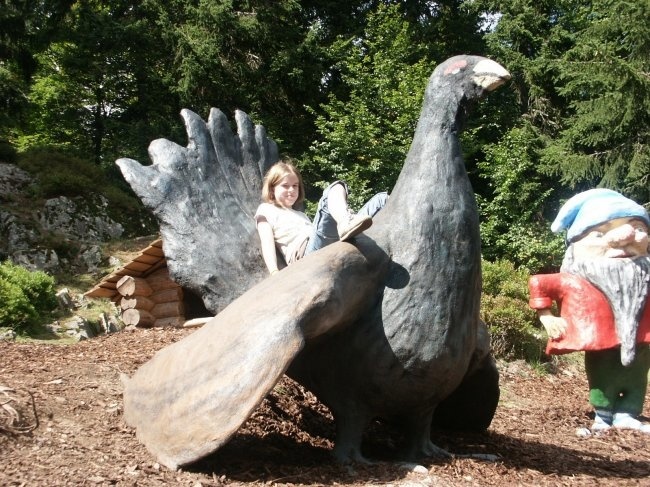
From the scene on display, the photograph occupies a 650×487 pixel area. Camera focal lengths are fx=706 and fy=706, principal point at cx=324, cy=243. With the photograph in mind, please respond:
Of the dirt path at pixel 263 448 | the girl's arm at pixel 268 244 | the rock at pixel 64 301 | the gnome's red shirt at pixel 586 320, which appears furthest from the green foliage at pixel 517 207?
the girl's arm at pixel 268 244

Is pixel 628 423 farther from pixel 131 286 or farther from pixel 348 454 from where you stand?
pixel 131 286

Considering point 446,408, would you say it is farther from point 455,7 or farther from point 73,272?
point 455,7

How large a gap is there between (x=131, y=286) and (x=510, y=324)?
4696mm

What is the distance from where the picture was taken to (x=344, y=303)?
111 inches

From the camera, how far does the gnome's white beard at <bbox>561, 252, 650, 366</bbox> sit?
15.3 feet

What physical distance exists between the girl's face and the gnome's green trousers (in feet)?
8.27

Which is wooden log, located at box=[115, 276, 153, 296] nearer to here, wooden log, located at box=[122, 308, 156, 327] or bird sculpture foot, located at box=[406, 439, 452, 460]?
wooden log, located at box=[122, 308, 156, 327]

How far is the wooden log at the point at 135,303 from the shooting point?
895 cm

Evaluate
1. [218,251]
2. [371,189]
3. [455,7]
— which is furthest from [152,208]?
[455,7]

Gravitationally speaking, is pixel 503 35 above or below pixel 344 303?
above

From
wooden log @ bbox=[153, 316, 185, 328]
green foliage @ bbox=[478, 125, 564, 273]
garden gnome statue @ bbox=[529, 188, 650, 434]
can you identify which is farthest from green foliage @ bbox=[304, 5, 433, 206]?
garden gnome statue @ bbox=[529, 188, 650, 434]

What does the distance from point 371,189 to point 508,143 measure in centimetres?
329

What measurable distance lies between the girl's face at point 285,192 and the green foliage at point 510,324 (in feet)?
15.6

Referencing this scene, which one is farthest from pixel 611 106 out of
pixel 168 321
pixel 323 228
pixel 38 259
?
pixel 323 228
